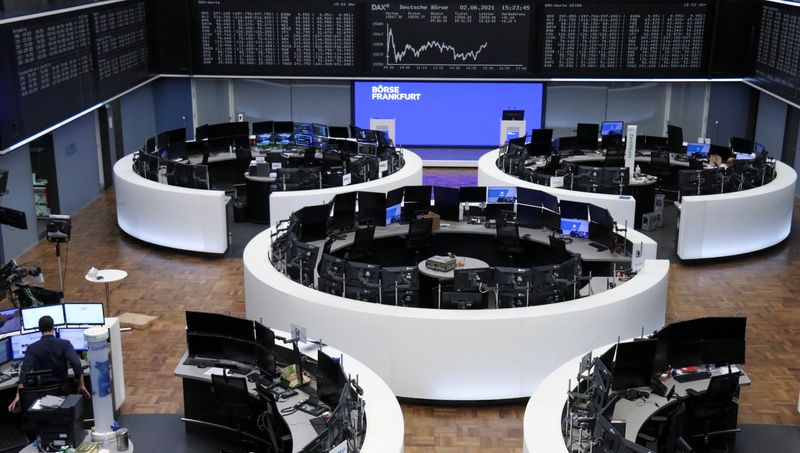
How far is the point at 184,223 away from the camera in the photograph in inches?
553

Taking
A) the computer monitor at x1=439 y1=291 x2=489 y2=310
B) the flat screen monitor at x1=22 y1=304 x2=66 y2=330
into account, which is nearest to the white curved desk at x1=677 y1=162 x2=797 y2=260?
the computer monitor at x1=439 y1=291 x2=489 y2=310

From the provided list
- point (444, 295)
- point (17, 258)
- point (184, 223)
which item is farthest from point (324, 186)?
point (444, 295)

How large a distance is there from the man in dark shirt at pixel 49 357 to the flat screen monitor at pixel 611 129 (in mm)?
12018

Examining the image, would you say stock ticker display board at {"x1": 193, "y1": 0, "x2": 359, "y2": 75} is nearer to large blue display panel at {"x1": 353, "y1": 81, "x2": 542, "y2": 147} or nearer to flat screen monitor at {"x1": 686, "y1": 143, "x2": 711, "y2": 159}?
large blue display panel at {"x1": 353, "y1": 81, "x2": 542, "y2": 147}

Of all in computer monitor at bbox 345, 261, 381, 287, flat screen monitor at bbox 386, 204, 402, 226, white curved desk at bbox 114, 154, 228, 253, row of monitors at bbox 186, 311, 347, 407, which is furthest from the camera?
white curved desk at bbox 114, 154, 228, 253

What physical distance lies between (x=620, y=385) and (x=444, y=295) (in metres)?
Answer: 2.19

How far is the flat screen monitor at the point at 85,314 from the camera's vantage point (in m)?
9.09

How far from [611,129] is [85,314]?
11701 millimetres

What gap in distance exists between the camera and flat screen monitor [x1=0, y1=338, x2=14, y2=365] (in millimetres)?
8812

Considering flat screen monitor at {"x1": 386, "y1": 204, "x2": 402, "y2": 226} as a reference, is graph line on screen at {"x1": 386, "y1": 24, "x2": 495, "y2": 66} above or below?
above

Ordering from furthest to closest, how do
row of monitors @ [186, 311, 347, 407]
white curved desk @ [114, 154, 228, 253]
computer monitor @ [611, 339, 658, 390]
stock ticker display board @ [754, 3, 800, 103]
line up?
stock ticker display board @ [754, 3, 800, 103] → white curved desk @ [114, 154, 228, 253] → row of monitors @ [186, 311, 347, 407] → computer monitor @ [611, 339, 658, 390]

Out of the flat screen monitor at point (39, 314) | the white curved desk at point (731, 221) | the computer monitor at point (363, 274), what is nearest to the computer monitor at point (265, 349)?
the computer monitor at point (363, 274)

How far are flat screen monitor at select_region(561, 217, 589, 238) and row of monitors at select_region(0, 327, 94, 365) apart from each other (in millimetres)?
6350

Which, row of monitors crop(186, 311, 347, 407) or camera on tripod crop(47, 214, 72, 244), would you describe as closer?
row of monitors crop(186, 311, 347, 407)
